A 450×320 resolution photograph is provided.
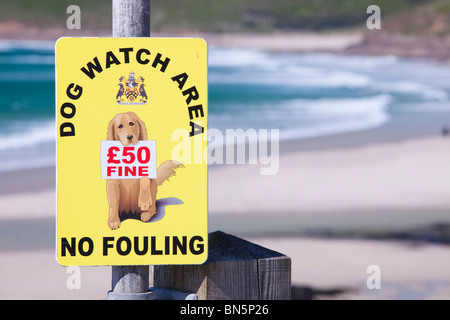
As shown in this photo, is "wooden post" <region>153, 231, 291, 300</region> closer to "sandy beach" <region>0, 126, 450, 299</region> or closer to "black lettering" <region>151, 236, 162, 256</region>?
"black lettering" <region>151, 236, 162, 256</region>

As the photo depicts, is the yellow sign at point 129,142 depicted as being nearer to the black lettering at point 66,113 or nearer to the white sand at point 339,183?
the black lettering at point 66,113

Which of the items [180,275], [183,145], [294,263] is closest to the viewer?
[183,145]

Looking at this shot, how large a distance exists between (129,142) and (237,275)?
0.55 metres

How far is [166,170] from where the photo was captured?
2.38 metres

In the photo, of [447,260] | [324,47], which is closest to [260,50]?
[324,47]

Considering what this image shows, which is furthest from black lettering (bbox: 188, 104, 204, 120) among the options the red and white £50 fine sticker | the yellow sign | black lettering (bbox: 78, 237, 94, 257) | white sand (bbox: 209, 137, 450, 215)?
white sand (bbox: 209, 137, 450, 215)

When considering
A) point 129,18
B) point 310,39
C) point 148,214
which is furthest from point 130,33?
point 310,39

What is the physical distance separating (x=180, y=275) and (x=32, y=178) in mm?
10133

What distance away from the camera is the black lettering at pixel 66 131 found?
7.71 ft

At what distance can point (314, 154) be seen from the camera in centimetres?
1476

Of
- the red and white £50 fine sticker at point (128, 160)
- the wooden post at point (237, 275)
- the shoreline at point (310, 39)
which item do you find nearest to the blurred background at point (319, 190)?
the wooden post at point (237, 275)

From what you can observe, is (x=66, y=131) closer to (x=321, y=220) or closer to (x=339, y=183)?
(x=321, y=220)

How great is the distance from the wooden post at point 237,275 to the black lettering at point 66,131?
0.55 m
